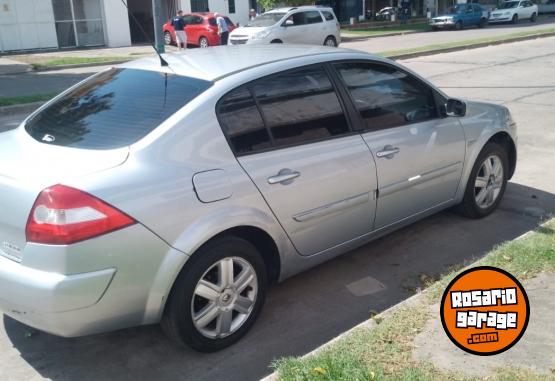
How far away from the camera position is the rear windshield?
316cm

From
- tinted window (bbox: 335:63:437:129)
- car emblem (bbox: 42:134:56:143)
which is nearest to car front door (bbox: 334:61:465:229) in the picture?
tinted window (bbox: 335:63:437:129)

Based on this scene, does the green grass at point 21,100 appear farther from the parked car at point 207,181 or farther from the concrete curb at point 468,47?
the concrete curb at point 468,47

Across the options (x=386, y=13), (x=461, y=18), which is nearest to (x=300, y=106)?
(x=461, y=18)

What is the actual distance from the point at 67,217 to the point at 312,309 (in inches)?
69.7

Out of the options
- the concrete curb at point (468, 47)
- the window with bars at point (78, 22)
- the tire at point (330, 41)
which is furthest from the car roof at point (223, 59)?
the window with bars at point (78, 22)

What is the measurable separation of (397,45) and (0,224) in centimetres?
2319

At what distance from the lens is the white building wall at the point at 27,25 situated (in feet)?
81.3

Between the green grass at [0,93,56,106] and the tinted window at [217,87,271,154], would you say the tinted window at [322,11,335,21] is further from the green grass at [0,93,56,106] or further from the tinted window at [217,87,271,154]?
the tinted window at [217,87,271,154]

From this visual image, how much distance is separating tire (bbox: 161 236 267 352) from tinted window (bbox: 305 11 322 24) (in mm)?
20022

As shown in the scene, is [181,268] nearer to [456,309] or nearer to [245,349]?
[245,349]

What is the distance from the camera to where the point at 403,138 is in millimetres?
4164

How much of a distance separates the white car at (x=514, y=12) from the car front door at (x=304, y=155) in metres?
36.6

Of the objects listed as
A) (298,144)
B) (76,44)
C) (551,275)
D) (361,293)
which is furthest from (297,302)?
(76,44)

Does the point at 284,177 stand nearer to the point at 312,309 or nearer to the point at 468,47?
the point at 312,309
